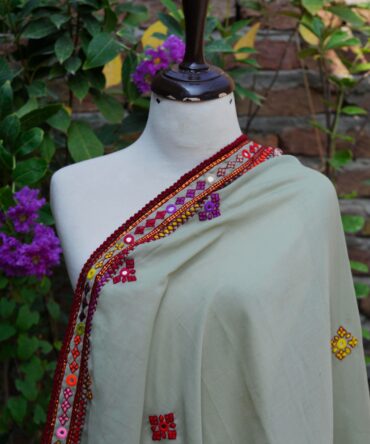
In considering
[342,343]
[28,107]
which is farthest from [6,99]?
[342,343]

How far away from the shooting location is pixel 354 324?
1114 millimetres

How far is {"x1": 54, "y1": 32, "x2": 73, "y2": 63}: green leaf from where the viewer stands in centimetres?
153

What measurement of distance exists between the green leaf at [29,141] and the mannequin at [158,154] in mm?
312

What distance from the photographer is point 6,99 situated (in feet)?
4.93

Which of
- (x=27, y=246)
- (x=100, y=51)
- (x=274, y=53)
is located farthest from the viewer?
(x=274, y=53)

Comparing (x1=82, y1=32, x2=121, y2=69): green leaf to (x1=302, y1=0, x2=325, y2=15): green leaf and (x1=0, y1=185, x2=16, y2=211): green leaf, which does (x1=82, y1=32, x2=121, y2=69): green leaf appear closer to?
(x1=0, y1=185, x2=16, y2=211): green leaf

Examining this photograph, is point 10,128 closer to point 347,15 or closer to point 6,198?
point 6,198

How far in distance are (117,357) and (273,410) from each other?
0.23 m

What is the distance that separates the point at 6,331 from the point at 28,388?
14cm

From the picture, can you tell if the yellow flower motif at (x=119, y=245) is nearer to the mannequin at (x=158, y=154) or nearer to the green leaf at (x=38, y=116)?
the mannequin at (x=158, y=154)

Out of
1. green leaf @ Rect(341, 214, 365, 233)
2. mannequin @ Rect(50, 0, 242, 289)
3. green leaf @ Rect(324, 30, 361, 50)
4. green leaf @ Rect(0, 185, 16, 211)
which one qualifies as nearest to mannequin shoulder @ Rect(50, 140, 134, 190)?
mannequin @ Rect(50, 0, 242, 289)

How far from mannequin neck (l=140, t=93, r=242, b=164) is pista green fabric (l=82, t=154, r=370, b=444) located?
96 millimetres

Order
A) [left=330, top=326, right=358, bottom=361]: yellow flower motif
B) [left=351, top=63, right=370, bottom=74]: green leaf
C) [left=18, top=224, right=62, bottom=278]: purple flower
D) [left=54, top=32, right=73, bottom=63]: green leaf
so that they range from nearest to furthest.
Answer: [left=330, top=326, right=358, bottom=361]: yellow flower motif
[left=18, top=224, right=62, bottom=278]: purple flower
[left=54, top=32, right=73, bottom=63]: green leaf
[left=351, top=63, right=370, bottom=74]: green leaf

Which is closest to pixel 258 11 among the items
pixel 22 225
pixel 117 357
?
pixel 22 225
